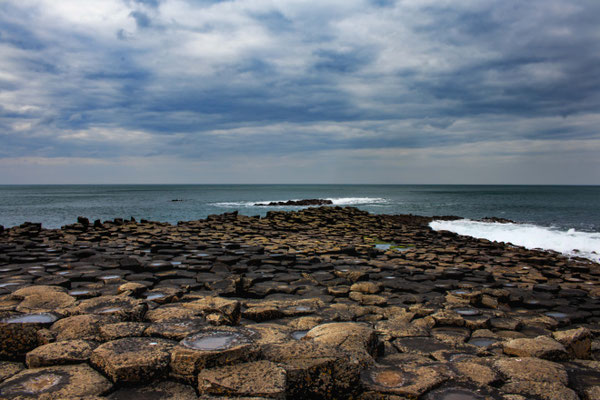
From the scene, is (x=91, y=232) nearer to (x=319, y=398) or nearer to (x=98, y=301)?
(x=98, y=301)

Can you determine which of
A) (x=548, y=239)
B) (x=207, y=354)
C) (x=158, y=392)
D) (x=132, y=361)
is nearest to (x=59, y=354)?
(x=132, y=361)

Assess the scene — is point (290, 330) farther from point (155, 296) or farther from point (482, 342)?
point (155, 296)

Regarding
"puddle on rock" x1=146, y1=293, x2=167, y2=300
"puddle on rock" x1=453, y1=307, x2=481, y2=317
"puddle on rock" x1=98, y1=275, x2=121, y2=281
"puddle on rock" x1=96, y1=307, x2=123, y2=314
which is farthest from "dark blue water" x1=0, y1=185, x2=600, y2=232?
"puddle on rock" x1=96, y1=307, x2=123, y2=314

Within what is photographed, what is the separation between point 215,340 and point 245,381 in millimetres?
623

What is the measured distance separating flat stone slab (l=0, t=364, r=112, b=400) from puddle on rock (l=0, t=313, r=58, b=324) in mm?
958

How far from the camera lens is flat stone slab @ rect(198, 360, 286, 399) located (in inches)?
99.7

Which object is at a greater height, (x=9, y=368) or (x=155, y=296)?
(x=9, y=368)

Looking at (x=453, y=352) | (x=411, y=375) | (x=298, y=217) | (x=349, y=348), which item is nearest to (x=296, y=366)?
(x=349, y=348)

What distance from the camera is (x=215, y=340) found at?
10.3 ft

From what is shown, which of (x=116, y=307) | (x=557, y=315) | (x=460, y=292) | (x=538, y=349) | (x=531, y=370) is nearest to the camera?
(x=531, y=370)

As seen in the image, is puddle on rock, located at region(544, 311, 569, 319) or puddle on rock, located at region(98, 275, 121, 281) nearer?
puddle on rock, located at region(544, 311, 569, 319)

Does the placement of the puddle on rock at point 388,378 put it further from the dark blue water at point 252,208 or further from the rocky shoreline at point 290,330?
the dark blue water at point 252,208

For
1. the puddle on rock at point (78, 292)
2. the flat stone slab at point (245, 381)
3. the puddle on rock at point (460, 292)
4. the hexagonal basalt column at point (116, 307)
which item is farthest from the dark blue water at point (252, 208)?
the flat stone slab at point (245, 381)

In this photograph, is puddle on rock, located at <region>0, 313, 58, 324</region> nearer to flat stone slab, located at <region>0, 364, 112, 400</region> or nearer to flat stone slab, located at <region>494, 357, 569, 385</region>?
flat stone slab, located at <region>0, 364, 112, 400</region>
